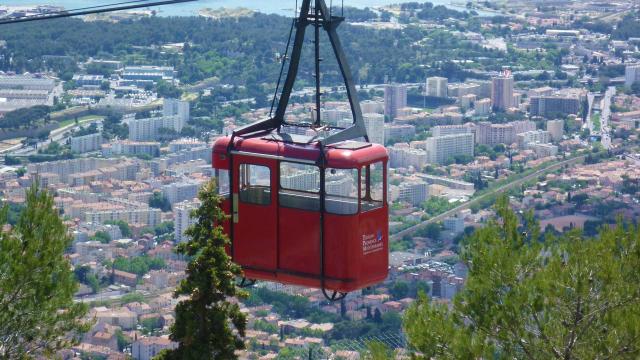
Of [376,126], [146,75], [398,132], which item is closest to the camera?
[376,126]

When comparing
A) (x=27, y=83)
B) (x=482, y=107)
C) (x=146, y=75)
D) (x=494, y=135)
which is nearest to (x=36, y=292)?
(x=494, y=135)

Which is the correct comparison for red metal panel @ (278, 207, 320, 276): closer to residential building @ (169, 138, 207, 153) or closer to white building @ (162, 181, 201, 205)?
white building @ (162, 181, 201, 205)

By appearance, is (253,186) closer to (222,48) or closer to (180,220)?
(180,220)

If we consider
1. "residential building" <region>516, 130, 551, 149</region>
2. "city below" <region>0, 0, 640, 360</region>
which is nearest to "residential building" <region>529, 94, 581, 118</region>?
"city below" <region>0, 0, 640, 360</region>

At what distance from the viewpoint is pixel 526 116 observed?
5750 cm

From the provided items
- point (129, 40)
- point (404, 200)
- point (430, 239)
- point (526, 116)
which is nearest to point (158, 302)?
point (430, 239)

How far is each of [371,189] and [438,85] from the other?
53.1 meters

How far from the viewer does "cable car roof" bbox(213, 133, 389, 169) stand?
7.69m

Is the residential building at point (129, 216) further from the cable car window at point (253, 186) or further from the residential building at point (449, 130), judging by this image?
the cable car window at point (253, 186)

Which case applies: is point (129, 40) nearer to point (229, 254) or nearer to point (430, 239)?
point (430, 239)

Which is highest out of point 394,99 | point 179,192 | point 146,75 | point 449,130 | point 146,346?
point 146,75

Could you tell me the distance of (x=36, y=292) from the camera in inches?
296

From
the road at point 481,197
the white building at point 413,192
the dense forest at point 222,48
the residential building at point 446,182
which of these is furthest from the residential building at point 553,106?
Result: the white building at point 413,192

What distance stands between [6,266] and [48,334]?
327mm
